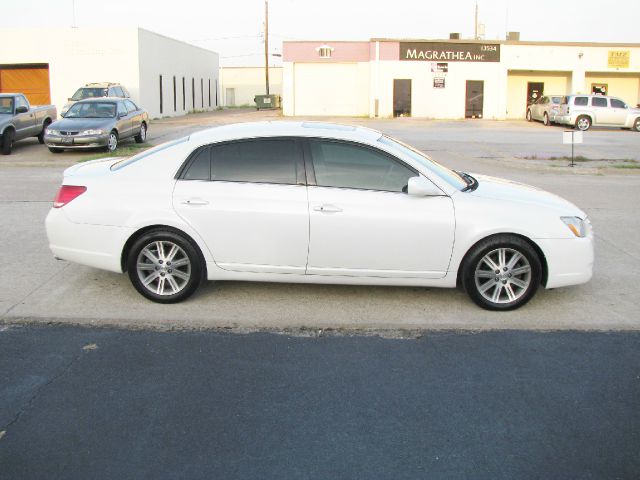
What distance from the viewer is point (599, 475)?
3.55 meters

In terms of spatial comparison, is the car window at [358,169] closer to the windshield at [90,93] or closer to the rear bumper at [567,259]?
the rear bumper at [567,259]

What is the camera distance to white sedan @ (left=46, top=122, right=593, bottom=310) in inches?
235

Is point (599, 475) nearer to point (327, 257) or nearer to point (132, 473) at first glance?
point (132, 473)

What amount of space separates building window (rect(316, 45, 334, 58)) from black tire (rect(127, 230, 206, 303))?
40.9 meters

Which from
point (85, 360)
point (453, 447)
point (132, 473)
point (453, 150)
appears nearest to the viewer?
point (132, 473)

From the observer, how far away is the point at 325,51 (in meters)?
45.3

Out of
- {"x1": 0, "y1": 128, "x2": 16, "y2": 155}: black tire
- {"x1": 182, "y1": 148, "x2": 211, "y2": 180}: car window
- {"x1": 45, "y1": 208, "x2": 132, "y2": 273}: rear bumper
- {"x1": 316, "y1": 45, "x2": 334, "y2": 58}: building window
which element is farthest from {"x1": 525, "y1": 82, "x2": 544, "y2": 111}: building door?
{"x1": 45, "y1": 208, "x2": 132, "y2": 273}: rear bumper

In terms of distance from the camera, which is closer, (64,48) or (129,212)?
(129,212)

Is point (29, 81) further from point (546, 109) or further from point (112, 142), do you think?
point (546, 109)

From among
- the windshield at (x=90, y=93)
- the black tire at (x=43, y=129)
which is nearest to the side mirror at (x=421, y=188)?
the black tire at (x=43, y=129)

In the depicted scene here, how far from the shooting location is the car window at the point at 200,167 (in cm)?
620

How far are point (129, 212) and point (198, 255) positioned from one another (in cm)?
70

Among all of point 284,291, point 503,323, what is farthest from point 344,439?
point 284,291

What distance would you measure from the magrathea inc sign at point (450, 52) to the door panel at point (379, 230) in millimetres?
40267
